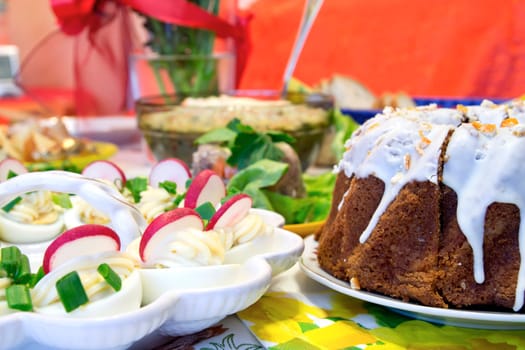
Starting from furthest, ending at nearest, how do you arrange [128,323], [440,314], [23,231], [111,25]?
[111,25] < [23,231] < [440,314] < [128,323]

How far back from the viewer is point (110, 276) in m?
0.64

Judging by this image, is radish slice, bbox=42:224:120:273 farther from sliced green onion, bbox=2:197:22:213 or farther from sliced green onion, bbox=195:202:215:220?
sliced green onion, bbox=2:197:22:213

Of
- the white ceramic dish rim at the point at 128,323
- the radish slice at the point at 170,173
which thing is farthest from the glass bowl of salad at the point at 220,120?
the white ceramic dish rim at the point at 128,323

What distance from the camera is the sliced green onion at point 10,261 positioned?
0.67 meters

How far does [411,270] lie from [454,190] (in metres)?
0.12

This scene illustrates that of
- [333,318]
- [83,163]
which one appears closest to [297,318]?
[333,318]

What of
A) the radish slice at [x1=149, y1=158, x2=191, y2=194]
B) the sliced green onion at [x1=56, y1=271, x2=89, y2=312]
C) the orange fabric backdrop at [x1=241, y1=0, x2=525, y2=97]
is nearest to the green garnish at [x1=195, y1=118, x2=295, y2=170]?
the radish slice at [x1=149, y1=158, x2=191, y2=194]

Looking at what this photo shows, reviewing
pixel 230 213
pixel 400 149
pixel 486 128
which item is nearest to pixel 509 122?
pixel 486 128

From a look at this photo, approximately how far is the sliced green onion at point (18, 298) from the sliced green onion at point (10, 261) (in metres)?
0.04

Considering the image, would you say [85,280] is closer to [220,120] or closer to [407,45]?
[220,120]

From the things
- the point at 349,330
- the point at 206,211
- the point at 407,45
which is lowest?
the point at 349,330

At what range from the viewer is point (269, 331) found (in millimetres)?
755

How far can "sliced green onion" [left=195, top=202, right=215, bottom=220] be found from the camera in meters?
0.86

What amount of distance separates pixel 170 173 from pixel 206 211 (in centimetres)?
30
